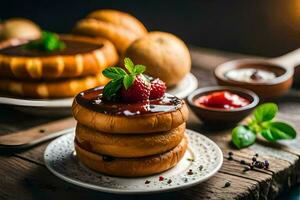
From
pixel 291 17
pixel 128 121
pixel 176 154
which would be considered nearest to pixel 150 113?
pixel 128 121

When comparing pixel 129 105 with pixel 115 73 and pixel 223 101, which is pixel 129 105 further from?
pixel 223 101

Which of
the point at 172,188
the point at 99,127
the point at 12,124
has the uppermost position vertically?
the point at 99,127

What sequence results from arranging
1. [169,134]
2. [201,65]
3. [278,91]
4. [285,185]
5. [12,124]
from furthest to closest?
[201,65] < [278,91] < [12,124] < [285,185] < [169,134]

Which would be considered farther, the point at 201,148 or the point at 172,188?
the point at 201,148

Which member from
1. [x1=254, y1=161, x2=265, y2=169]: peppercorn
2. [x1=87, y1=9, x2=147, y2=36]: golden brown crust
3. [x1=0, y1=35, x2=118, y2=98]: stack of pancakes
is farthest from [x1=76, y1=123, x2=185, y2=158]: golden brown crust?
[x1=87, y1=9, x2=147, y2=36]: golden brown crust

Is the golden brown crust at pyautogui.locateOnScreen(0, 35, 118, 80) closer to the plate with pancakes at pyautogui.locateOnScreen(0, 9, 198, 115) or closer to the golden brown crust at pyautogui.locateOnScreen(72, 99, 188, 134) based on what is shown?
the plate with pancakes at pyautogui.locateOnScreen(0, 9, 198, 115)

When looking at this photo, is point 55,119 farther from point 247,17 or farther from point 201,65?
point 247,17

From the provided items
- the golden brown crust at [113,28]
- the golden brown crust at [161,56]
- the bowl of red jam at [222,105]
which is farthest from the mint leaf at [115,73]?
the golden brown crust at [113,28]
